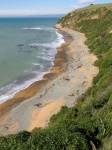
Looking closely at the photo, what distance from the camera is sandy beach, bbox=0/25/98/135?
23266 millimetres

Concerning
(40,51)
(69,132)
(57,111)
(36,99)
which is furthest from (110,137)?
(40,51)

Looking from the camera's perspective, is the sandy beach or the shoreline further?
the shoreline

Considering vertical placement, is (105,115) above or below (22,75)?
above

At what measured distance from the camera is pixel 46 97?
28328mm

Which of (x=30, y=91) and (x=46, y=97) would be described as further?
(x=30, y=91)

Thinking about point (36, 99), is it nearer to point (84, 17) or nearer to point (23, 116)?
point (23, 116)

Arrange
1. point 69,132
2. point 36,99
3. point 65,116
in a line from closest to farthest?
point 69,132
point 65,116
point 36,99

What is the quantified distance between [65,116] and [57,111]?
361 cm

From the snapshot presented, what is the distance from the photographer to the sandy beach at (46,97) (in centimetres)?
2327

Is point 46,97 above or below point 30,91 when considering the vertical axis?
above

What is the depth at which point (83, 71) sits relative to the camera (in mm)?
37031

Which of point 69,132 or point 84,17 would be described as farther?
point 84,17

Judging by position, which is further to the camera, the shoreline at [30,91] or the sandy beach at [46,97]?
the shoreline at [30,91]

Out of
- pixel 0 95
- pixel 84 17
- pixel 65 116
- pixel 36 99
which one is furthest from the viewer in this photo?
pixel 84 17
